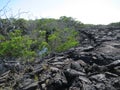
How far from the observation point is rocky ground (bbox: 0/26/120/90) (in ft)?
26.0

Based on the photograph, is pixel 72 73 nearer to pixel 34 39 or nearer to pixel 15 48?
pixel 15 48

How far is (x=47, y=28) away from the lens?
30000mm

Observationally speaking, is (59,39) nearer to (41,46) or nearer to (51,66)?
(41,46)

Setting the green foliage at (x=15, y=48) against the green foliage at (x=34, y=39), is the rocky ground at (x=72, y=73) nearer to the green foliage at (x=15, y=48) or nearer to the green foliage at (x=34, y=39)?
the green foliage at (x=34, y=39)

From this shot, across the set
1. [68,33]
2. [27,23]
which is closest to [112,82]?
[68,33]

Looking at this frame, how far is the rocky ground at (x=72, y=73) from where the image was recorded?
7934 mm

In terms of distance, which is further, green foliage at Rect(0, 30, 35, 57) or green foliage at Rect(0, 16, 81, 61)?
green foliage at Rect(0, 16, 81, 61)

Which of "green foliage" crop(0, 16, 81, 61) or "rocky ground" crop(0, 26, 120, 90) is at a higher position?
"rocky ground" crop(0, 26, 120, 90)

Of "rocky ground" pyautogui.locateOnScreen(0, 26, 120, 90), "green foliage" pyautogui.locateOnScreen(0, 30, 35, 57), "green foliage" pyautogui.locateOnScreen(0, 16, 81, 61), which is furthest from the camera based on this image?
"green foliage" pyautogui.locateOnScreen(0, 16, 81, 61)

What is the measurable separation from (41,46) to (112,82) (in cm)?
1362

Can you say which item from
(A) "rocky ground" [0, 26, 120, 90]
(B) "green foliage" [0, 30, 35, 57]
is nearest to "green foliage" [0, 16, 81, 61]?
(B) "green foliage" [0, 30, 35, 57]

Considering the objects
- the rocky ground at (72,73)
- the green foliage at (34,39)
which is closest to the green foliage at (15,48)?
the green foliage at (34,39)

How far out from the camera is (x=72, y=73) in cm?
851

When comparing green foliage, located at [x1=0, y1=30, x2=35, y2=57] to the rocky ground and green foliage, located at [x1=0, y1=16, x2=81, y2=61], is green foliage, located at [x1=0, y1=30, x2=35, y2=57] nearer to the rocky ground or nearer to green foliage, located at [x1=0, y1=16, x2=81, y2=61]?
green foliage, located at [x1=0, y1=16, x2=81, y2=61]
